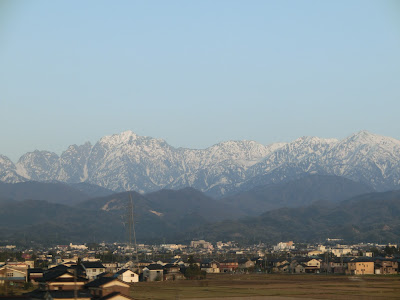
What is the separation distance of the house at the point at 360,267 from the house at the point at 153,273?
29.5 metres

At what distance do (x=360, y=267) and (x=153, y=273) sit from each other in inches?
1307

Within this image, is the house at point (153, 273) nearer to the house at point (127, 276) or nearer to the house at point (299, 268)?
the house at point (127, 276)

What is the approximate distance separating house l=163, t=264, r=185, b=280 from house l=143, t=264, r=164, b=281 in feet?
2.93

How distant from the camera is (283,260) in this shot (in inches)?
5753

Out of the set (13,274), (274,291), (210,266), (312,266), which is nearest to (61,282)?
(274,291)

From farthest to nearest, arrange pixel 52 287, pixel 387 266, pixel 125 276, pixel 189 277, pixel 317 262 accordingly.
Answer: pixel 317 262, pixel 387 266, pixel 189 277, pixel 125 276, pixel 52 287

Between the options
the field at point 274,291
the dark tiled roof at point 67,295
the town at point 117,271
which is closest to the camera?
the dark tiled roof at point 67,295

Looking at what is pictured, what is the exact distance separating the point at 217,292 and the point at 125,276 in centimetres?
2403

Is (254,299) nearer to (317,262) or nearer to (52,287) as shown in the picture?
(52,287)

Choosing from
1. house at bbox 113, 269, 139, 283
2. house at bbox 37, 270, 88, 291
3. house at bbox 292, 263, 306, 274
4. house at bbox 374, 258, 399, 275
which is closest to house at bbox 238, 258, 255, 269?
house at bbox 292, 263, 306, 274

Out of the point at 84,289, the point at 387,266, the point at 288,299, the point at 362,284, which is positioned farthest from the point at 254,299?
the point at 387,266

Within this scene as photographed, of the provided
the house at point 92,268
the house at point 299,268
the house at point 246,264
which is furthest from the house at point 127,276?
the house at point 246,264

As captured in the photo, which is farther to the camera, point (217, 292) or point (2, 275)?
point (2, 275)

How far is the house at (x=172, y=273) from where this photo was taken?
112925mm
